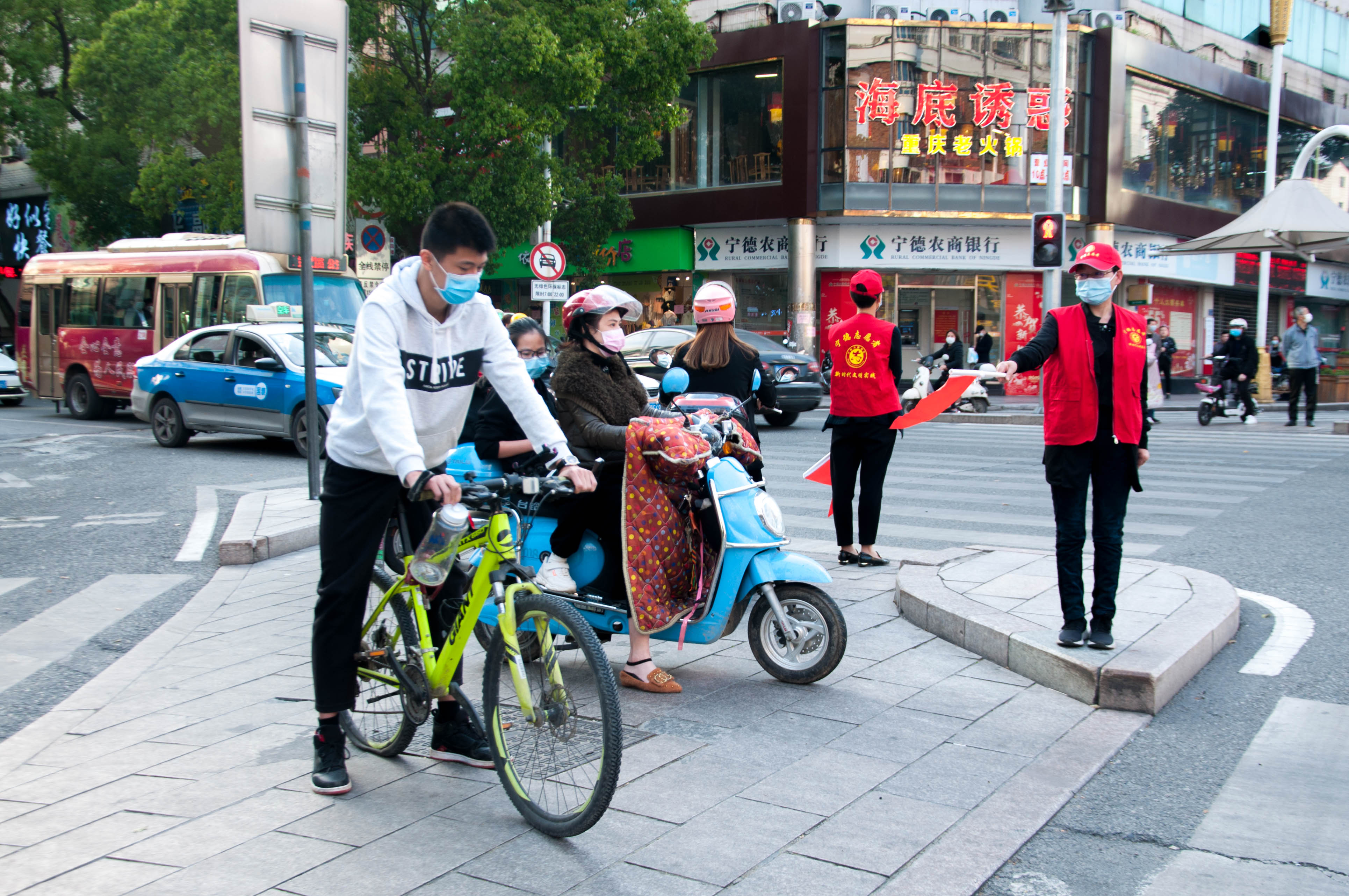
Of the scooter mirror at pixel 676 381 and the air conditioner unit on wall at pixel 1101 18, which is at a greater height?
the air conditioner unit on wall at pixel 1101 18

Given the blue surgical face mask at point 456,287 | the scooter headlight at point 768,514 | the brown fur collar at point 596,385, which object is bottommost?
the scooter headlight at point 768,514

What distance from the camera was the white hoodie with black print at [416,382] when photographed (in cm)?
325

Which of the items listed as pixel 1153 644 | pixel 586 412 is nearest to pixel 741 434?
pixel 586 412

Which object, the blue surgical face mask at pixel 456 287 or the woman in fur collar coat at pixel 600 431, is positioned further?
the woman in fur collar coat at pixel 600 431

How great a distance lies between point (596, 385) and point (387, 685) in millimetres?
1597

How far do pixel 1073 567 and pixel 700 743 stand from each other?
1.86 m

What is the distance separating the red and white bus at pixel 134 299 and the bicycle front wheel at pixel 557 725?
44.7ft

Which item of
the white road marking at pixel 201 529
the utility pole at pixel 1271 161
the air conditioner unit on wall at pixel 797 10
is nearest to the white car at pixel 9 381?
the white road marking at pixel 201 529

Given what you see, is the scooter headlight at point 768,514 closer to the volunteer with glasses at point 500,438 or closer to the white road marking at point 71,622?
the volunteer with glasses at point 500,438

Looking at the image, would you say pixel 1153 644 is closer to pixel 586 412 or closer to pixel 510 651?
pixel 586 412

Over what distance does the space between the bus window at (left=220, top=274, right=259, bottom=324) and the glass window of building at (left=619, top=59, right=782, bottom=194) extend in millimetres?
13335

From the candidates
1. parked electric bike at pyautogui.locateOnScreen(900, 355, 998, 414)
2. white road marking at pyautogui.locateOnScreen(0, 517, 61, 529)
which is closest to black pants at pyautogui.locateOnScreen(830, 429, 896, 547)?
white road marking at pyautogui.locateOnScreen(0, 517, 61, 529)

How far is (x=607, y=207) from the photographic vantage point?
2642 cm

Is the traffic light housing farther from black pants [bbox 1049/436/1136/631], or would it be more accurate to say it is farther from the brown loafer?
the brown loafer
